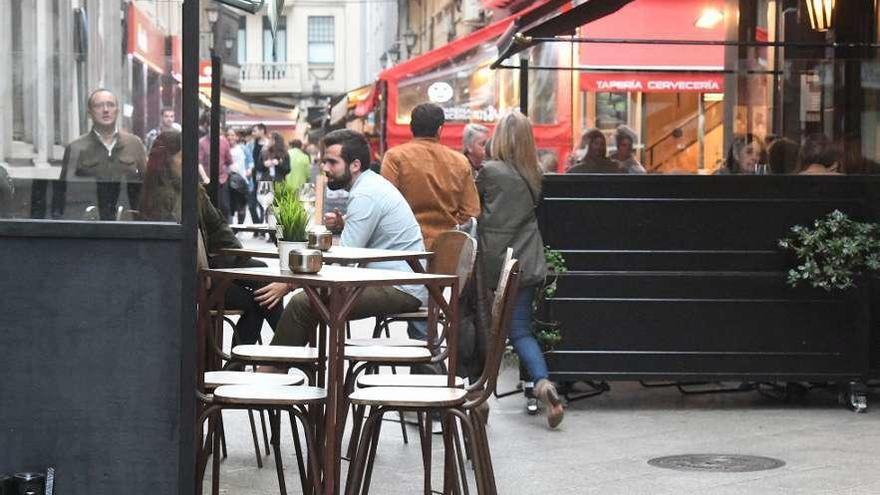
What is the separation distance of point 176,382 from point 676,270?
17.4ft

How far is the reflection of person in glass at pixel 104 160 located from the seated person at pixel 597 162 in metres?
5.18

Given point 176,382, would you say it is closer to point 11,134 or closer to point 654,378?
point 11,134

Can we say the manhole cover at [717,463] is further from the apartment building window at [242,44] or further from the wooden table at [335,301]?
the apartment building window at [242,44]

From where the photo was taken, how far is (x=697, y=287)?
1022 cm

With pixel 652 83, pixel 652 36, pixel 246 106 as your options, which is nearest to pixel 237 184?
pixel 652 36

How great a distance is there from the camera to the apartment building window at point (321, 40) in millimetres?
85938

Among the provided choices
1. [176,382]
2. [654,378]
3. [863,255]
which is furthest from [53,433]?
[863,255]

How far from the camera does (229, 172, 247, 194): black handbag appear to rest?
2630 cm

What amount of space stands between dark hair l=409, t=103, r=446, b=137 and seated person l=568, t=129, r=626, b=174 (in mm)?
930

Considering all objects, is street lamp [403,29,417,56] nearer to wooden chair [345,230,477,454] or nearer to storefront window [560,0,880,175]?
storefront window [560,0,880,175]

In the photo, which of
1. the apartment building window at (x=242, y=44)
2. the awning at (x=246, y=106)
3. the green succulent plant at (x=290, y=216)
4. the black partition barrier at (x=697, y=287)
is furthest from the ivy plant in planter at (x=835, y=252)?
the apartment building window at (x=242, y=44)

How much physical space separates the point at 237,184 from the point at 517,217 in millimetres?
17252

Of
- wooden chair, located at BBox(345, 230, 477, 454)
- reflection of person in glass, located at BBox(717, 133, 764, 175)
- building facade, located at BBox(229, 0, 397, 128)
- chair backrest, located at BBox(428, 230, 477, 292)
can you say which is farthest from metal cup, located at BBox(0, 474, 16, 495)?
building facade, located at BBox(229, 0, 397, 128)

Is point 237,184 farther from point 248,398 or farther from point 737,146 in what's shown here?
point 248,398
